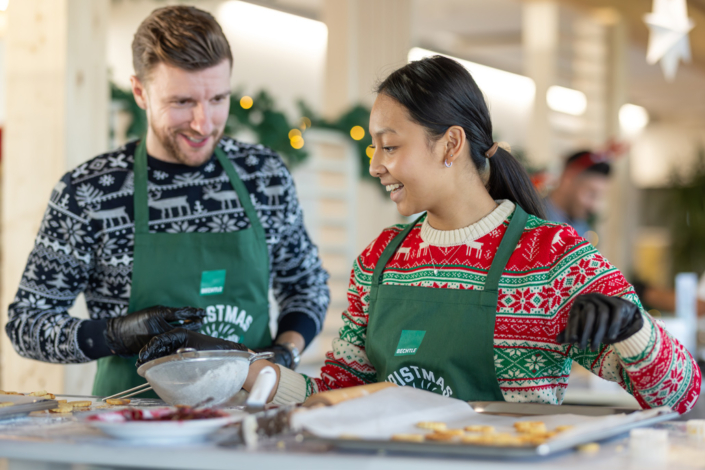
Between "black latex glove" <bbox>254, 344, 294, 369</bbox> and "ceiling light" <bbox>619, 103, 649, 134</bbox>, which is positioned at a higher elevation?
"ceiling light" <bbox>619, 103, 649, 134</bbox>

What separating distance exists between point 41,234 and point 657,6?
92.8 inches

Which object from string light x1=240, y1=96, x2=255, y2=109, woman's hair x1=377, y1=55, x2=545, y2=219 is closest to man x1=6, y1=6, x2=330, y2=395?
woman's hair x1=377, y1=55, x2=545, y2=219

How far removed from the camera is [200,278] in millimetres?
1932

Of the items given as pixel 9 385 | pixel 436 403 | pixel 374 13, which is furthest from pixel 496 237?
pixel 374 13

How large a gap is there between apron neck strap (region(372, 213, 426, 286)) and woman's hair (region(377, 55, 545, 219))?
0.69 feet

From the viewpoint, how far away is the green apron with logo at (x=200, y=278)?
190 centimetres

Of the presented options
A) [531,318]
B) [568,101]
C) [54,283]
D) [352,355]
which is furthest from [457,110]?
[568,101]

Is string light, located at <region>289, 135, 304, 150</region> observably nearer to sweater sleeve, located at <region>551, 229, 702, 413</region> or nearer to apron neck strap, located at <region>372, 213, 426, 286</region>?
apron neck strap, located at <region>372, 213, 426, 286</region>

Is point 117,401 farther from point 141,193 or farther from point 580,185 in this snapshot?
point 580,185

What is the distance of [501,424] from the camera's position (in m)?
1.19

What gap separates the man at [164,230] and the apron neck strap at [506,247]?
0.63m

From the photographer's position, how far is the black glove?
1.52 m

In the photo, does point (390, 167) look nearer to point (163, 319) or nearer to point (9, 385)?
point (163, 319)

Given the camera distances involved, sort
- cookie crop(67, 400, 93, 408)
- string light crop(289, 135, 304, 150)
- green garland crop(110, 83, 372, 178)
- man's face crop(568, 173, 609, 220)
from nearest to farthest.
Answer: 1. cookie crop(67, 400, 93, 408)
2. green garland crop(110, 83, 372, 178)
3. string light crop(289, 135, 304, 150)
4. man's face crop(568, 173, 609, 220)
